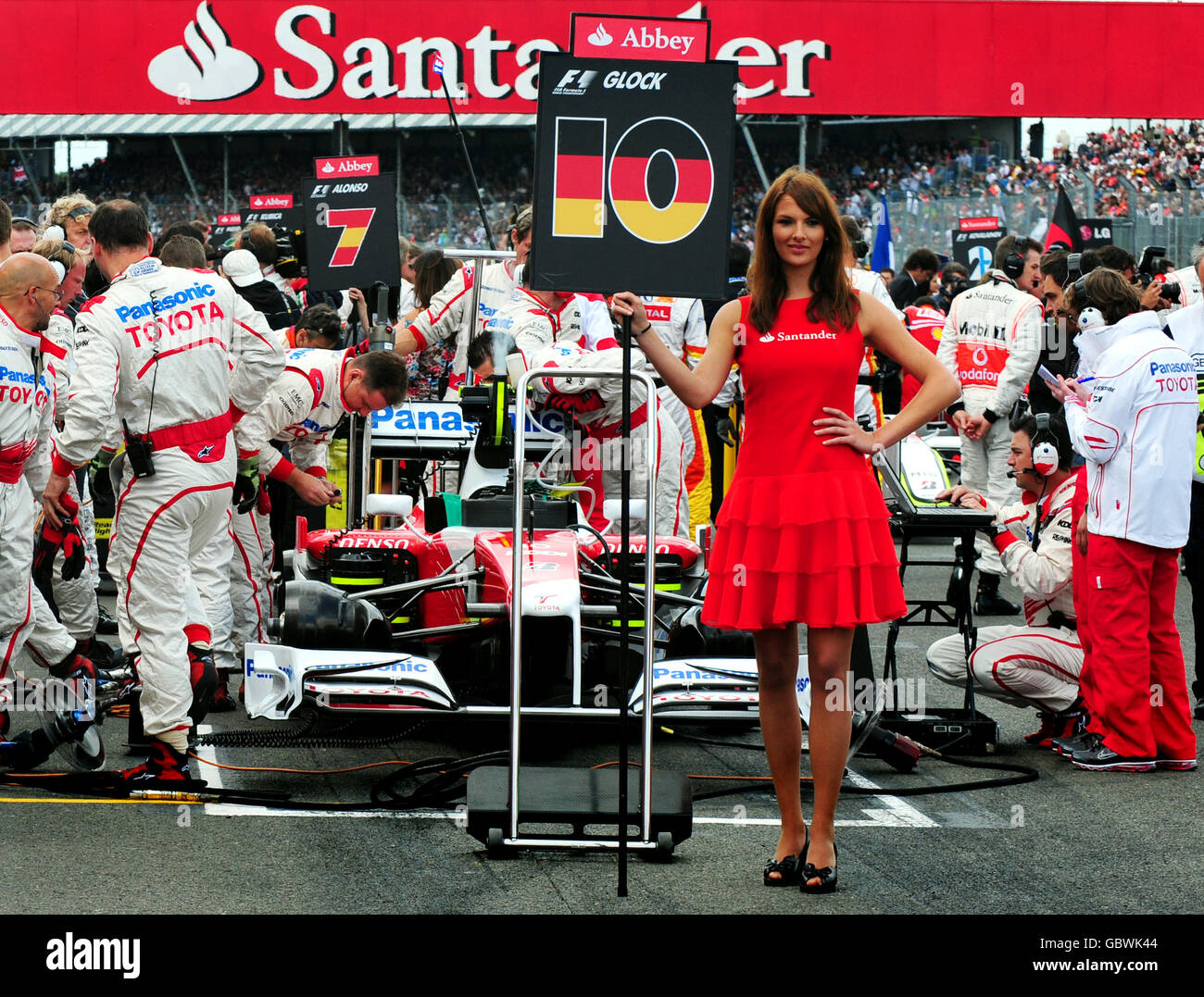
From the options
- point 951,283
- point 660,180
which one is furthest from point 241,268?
point 951,283

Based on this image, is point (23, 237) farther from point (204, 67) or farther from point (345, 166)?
point (204, 67)

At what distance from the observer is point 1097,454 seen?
634cm

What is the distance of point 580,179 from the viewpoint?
14.5 ft

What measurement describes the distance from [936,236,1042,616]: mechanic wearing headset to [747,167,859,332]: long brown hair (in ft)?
18.5

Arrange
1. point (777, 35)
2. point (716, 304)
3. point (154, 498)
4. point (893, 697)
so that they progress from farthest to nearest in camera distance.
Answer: point (777, 35)
point (716, 304)
point (893, 697)
point (154, 498)

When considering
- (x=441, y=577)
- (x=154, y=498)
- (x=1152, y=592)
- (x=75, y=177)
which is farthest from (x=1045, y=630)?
(x=75, y=177)

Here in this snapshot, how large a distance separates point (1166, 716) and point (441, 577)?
113 inches

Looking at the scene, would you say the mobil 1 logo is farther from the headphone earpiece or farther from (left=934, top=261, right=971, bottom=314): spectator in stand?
(left=934, top=261, right=971, bottom=314): spectator in stand

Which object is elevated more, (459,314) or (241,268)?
(241,268)

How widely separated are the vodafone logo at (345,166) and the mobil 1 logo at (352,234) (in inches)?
11.7

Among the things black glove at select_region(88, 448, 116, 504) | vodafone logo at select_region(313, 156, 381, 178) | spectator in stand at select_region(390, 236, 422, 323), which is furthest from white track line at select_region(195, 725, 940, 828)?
spectator in stand at select_region(390, 236, 422, 323)

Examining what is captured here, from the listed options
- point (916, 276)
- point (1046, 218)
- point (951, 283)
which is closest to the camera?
point (916, 276)

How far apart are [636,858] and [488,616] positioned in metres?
1.37
